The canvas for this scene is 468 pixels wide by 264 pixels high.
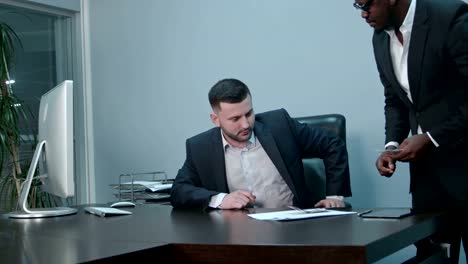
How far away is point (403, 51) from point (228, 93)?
733mm

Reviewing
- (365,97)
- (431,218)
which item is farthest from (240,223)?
(365,97)

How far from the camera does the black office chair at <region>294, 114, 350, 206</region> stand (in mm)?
2535

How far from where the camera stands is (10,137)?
12.3 ft

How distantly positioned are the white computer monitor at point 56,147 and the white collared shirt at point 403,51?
3.66 ft

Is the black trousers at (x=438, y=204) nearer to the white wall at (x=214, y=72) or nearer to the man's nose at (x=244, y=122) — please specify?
the man's nose at (x=244, y=122)

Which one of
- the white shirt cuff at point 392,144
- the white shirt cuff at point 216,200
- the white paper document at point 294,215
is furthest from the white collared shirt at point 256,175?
the white paper document at point 294,215

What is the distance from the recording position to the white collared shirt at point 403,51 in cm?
193

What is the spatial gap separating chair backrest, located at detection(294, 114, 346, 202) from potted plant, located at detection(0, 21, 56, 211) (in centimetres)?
188

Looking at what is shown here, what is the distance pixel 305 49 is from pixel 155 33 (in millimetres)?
1172

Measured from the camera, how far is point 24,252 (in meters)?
1.35

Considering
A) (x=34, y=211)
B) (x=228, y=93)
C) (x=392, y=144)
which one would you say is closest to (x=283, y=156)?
(x=228, y=93)

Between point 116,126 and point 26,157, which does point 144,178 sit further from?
point 26,157

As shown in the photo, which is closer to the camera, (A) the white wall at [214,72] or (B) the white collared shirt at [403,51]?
(B) the white collared shirt at [403,51]

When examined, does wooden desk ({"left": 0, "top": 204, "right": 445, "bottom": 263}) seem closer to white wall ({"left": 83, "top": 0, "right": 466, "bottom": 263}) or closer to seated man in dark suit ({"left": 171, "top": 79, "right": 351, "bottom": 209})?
seated man in dark suit ({"left": 171, "top": 79, "right": 351, "bottom": 209})
